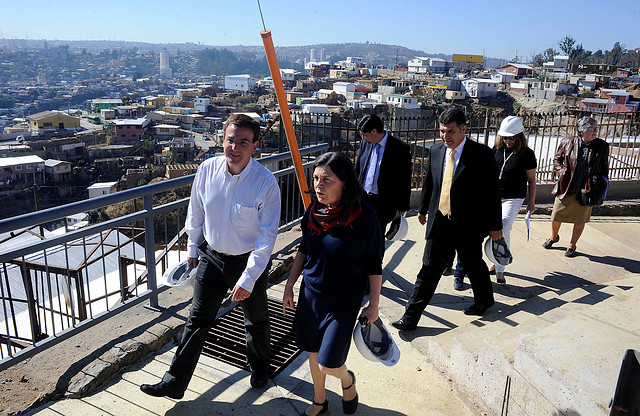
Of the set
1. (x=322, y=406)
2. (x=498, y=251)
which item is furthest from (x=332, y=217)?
(x=498, y=251)

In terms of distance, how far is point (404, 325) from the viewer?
4180 millimetres

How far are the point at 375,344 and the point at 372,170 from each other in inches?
80.2

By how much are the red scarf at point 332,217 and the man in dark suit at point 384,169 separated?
1.74 metres

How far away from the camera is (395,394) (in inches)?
131

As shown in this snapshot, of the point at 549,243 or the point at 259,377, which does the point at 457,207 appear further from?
the point at 549,243

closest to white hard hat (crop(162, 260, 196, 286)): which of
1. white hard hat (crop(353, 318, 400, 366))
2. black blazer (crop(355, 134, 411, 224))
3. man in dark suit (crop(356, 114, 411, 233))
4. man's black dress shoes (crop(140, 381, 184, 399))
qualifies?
man's black dress shoes (crop(140, 381, 184, 399))

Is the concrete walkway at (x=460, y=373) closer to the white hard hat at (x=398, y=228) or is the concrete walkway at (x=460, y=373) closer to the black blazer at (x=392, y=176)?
the white hard hat at (x=398, y=228)

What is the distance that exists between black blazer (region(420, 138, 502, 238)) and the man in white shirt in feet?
5.46

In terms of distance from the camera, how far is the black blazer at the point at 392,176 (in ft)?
14.3

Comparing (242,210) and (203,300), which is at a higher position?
(242,210)

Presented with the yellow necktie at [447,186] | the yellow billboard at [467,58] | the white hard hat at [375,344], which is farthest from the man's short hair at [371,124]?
the yellow billboard at [467,58]

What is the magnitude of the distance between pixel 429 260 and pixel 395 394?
1.20 metres

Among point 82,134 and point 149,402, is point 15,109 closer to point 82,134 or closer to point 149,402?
point 82,134

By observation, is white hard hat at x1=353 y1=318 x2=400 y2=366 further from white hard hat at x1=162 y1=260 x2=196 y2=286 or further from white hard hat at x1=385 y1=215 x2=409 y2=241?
white hard hat at x1=385 y1=215 x2=409 y2=241
